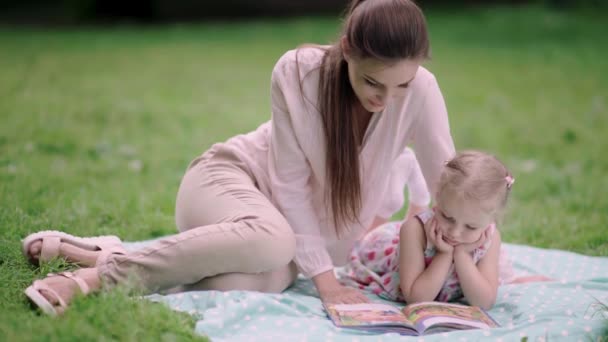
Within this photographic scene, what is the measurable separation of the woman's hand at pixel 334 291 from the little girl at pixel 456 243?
21cm

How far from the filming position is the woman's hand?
2910 mm

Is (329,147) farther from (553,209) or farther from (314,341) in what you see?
(553,209)

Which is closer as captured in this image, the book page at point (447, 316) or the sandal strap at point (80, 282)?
the sandal strap at point (80, 282)

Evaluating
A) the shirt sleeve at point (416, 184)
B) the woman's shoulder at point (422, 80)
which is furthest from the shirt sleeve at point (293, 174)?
the shirt sleeve at point (416, 184)

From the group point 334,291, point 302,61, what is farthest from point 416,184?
point 302,61

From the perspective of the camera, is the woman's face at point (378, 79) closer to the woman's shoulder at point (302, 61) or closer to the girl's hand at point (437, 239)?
the woman's shoulder at point (302, 61)

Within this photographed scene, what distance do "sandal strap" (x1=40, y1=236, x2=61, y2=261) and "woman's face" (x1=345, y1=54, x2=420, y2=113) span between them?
4.51 feet

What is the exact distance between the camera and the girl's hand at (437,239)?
9.51ft

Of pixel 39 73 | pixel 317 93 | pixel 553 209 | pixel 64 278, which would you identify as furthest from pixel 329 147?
pixel 39 73

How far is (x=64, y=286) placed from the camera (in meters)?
2.52

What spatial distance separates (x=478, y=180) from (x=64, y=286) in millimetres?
1607

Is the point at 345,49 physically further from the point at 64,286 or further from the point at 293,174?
the point at 64,286

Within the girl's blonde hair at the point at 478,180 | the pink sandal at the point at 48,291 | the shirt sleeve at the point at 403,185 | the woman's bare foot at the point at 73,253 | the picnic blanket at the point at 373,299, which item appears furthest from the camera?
the shirt sleeve at the point at 403,185

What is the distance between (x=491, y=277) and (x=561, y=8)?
504 inches
